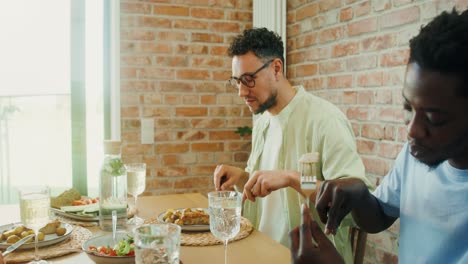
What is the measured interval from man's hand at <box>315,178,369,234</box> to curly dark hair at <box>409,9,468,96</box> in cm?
37

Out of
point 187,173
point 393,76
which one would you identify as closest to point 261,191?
point 393,76

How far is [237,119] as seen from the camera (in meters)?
3.14

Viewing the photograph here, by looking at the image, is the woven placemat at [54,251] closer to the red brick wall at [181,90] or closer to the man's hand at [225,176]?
the man's hand at [225,176]

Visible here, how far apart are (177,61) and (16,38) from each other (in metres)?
0.99

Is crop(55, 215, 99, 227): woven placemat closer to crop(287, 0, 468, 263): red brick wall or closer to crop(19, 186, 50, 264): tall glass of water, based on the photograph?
crop(19, 186, 50, 264): tall glass of water

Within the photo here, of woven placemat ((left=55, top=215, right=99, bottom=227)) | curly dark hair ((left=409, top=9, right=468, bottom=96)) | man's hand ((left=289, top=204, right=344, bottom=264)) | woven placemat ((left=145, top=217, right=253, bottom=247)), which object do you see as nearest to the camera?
man's hand ((left=289, top=204, right=344, bottom=264))

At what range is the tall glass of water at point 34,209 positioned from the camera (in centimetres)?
127

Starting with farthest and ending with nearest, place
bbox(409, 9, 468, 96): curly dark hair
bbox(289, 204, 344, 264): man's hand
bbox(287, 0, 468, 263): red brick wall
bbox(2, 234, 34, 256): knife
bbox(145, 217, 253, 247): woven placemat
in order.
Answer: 1. bbox(287, 0, 468, 263): red brick wall
2. bbox(145, 217, 253, 247): woven placemat
3. bbox(2, 234, 34, 256): knife
4. bbox(409, 9, 468, 96): curly dark hair
5. bbox(289, 204, 344, 264): man's hand

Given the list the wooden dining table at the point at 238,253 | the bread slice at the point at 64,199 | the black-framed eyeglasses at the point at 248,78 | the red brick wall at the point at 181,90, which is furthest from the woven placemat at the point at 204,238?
the red brick wall at the point at 181,90

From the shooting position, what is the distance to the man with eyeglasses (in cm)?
176

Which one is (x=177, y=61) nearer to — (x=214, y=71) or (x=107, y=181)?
(x=214, y=71)

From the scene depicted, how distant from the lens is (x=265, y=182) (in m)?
1.55

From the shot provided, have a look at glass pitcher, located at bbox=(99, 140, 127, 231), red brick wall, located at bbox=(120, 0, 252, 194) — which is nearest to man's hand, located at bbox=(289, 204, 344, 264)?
glass pitcher, located at bbox=(99, 140, 127, 231)

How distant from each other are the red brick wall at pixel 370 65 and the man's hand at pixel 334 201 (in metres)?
0.91
